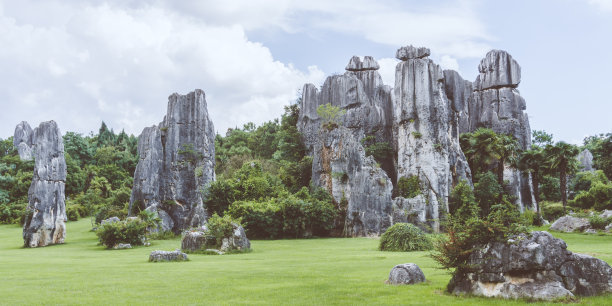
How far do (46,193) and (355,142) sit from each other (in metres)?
24.4

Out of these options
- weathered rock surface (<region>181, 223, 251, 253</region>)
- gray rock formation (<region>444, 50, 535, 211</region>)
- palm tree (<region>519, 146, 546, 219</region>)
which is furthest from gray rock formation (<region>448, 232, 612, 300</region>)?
gray rock formation (<region>444, 50, 535, 211</region>)

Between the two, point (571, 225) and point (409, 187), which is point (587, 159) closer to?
point (409, 187)

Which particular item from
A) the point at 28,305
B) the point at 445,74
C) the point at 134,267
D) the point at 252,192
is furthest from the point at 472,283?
the point at 445,74

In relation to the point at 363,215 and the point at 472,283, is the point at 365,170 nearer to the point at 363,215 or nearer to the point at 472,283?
the point at 363,215

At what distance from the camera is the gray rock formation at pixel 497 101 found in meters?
61.2

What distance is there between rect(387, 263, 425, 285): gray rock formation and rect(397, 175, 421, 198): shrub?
33.8 meters

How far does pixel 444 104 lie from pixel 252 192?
2156cm

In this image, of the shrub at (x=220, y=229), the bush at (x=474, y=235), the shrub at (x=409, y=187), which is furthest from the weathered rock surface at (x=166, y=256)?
the shrub at (x=409, y=187)

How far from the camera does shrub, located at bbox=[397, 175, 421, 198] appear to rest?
46600mm

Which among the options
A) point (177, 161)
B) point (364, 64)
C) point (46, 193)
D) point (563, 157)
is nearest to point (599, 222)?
point (563, 157)

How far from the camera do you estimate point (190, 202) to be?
1736 inches

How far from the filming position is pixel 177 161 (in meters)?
44.4

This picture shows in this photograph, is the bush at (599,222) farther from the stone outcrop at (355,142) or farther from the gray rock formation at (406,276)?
the gray rock formation at (406,276)

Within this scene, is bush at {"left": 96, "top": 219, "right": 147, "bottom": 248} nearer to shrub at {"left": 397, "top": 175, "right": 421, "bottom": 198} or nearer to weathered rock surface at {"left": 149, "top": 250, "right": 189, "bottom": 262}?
weathered rock surface at {"left": 149, "top": 250, "right": 189, "bottom": 262}
